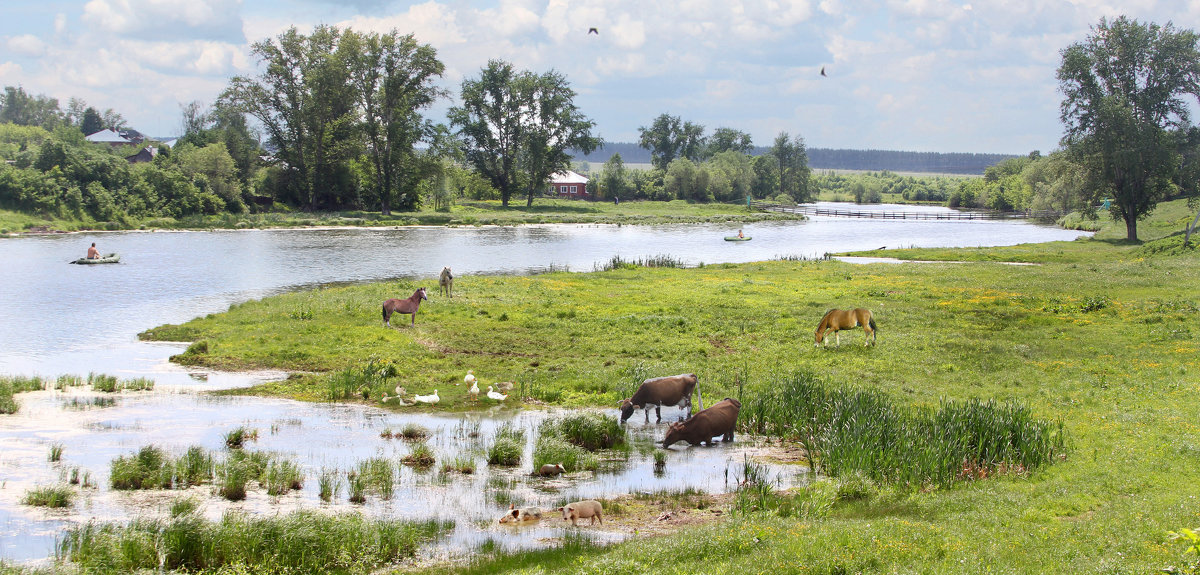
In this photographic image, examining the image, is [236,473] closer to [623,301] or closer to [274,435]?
[274,435]

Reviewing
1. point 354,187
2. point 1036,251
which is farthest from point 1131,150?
point 354,187

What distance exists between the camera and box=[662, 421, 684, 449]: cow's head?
56.7 ft

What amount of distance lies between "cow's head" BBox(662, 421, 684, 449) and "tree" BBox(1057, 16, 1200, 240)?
6717cm

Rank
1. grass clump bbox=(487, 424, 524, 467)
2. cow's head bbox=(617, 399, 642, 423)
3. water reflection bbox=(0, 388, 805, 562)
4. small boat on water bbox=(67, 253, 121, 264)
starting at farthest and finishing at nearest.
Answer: small boat on water bbox=(67, 253, 121, 264) → cow's head bbox=(617, 399, 642, 423) → grass clump bbox=(487, 424, 524, 467) → water reflection bbox=(0, 388, 805, 562)

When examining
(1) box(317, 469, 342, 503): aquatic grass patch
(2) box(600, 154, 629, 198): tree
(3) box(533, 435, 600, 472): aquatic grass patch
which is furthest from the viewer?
(2) box(600, 154, 629, 198): tree

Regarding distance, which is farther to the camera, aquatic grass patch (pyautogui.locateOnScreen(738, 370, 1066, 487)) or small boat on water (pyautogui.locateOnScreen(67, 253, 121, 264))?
small boat on water (pyautogui.locateOnScreen(67, 253, 121, 264))

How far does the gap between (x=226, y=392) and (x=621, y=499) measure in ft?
39.8

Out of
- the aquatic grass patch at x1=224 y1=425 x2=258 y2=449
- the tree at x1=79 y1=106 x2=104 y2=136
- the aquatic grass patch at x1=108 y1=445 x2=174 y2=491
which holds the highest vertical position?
the tree at x1=79 y1=106 x2=104 y2=136

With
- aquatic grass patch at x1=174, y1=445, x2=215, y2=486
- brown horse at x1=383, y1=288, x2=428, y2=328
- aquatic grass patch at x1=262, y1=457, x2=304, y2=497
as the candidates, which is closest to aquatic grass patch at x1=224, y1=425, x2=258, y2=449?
aquatic grass patch at x1=174, y1=445, x2=215, y2=486

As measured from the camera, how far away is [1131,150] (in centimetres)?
6900

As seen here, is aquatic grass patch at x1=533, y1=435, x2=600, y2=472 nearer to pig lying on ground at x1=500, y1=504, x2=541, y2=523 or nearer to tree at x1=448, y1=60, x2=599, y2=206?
pig lying on ground at x1=500, y1=504, x2=541, y2=523

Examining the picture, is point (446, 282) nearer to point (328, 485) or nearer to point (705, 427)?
point (705, 427)

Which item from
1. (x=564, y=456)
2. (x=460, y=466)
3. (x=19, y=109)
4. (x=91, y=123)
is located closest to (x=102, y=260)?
(x=460, y=466)

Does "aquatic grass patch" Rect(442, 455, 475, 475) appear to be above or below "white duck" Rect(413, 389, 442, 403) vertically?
below
